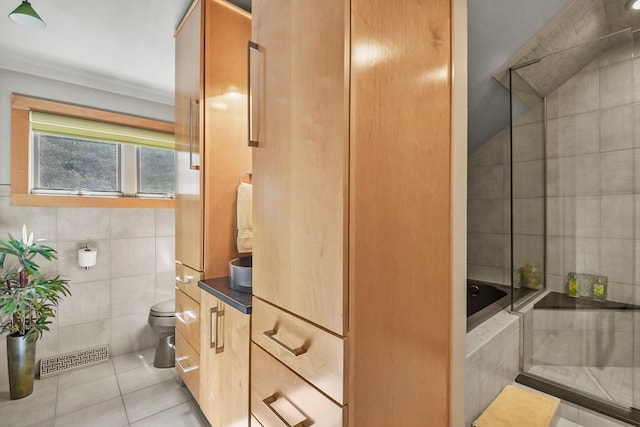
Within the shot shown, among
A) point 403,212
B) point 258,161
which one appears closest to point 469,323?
point 403,212

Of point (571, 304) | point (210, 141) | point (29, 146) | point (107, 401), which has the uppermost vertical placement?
point (29, 146)

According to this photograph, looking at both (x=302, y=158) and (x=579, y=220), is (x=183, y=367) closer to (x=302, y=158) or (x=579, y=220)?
(x=302, y=158)

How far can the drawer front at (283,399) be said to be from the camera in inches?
30.9

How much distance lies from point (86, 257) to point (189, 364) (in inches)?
55.0

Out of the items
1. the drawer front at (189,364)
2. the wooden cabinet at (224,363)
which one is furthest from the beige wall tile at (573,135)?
the drawer front at (189,364)

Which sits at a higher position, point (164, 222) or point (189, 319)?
point (164, 222)

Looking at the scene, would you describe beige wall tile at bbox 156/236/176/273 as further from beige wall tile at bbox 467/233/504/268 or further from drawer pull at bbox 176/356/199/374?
beige wall tile at bbox 467/233/504/268

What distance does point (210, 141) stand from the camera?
65.2 inches

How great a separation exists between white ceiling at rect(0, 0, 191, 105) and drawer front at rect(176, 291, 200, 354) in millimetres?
1716

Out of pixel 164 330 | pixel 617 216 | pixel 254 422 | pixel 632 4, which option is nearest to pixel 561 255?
pixel 617 216

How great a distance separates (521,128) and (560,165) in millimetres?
340

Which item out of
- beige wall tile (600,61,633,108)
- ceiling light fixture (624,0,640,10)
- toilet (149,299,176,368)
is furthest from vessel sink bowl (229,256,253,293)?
ceiling light fixture (624,0,640,10)

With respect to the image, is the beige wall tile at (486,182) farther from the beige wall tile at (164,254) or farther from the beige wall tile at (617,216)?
the beige wall tile at (164,254)

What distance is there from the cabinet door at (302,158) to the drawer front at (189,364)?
3.37ft
